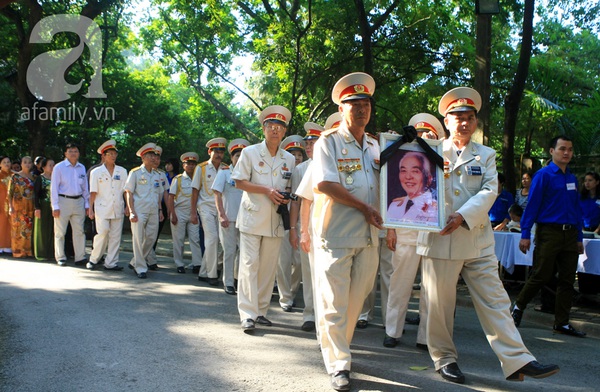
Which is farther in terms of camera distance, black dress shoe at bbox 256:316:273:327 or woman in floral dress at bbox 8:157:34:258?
woman in floral dress at bbox 8:157:34:258

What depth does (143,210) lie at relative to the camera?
414 inches

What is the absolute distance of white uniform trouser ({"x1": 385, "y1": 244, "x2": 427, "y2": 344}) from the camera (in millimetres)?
6199

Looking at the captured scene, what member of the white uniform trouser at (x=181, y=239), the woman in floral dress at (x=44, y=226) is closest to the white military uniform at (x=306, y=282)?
the white uniform trouser at (x=181, y=239)

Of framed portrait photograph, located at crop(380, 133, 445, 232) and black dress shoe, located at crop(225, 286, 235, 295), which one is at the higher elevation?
framed portrait photograph, located at crop(380, 133, 445, 232)

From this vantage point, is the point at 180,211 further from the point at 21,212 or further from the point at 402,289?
the point at 402,289

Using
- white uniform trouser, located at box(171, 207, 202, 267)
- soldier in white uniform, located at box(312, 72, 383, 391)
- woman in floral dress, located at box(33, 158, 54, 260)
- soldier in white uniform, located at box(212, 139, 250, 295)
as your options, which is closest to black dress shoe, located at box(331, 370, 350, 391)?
soldier in white uniform, located at box(312, 72, 383, 391)

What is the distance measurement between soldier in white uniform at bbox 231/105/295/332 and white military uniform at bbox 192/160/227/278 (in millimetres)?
2958

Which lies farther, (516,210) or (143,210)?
(143,210)

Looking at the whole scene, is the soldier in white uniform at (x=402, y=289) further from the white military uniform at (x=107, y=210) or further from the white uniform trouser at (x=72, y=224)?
the white uniform trouser at (x=72, y=224)

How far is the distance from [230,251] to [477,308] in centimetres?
462

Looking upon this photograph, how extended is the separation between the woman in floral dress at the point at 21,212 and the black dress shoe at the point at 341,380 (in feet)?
31.2

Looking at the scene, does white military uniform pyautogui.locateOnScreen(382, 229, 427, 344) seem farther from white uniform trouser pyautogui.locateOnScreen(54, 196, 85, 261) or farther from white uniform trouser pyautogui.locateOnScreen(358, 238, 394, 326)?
white uniform trouser pyautogui.locateOnScreen(54, 196, 85, 261)

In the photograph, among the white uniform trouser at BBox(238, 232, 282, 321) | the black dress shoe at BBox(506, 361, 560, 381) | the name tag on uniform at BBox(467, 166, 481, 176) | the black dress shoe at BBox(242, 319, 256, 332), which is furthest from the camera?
the white uniform trouser at BBox(238, 232, 282, 321)

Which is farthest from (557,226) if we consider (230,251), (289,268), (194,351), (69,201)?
(69,201)
